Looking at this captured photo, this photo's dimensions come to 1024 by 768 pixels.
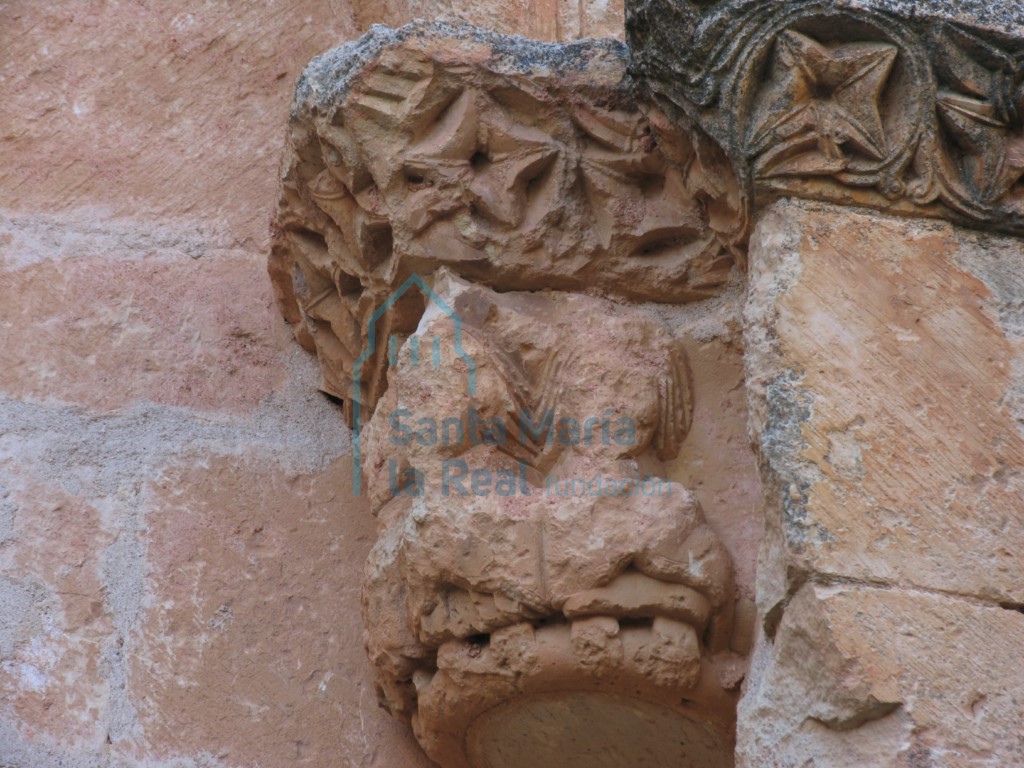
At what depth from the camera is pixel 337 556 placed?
2334 millimetres

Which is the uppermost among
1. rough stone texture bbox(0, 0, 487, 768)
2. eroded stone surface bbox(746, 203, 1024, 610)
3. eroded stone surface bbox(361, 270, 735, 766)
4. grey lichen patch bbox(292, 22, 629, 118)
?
grey lichen patch bbox(292, 22, 629, 118)

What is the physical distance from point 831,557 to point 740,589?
200mm

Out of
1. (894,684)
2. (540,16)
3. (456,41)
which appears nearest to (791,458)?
(894,684)

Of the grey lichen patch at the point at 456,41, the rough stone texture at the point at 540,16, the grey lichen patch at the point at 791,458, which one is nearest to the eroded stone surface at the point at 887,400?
the grey lichen patch at the point at 791,458

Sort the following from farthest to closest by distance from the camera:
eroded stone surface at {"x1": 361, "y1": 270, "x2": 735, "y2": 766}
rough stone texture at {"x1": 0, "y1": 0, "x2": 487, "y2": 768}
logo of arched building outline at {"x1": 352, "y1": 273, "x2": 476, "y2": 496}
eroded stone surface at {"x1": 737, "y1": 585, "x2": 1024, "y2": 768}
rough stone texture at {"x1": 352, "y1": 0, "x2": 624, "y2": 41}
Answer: rough stone texture at {"x1": 352, "y1": 0, "x2": 624, "y2": 41} < rough stone texture at {"x1": 0, "y1": 0, "x2": 487, "y2": 768} < logo of arched building outline at {"x1": 352, "y1": 273, "x2": 476, "y2": 496} < eroded stone surface at {"x1": 361, "y1": 270, "x2": 735, "y2": 766} < eroded stone surface at {"x1": 737, "y1": 585, "x2": 1024, "y2": 768}

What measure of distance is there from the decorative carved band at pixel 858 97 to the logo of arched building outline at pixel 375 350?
36 centimetres

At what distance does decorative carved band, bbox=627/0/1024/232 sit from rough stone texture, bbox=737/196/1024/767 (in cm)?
4

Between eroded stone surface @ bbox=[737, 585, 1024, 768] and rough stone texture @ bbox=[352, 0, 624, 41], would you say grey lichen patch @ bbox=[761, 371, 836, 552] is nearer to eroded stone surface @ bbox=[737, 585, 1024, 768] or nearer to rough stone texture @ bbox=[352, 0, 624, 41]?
eroded stone surface @ bbox=[737, 585, 1024, 768]

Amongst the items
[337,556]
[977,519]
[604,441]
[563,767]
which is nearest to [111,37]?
[337,556]

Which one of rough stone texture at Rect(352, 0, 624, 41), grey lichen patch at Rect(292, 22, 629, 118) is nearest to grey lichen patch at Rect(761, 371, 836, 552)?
grey lichen patch at Rect(292, 22, 629, 118)

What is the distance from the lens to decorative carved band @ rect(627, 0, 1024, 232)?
6.21 feet

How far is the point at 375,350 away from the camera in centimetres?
224

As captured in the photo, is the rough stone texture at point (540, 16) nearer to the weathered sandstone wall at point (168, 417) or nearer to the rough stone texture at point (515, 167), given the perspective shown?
the weathered sandstone wall at point (168, 417)

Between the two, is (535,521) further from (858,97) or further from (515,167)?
(858,97)
